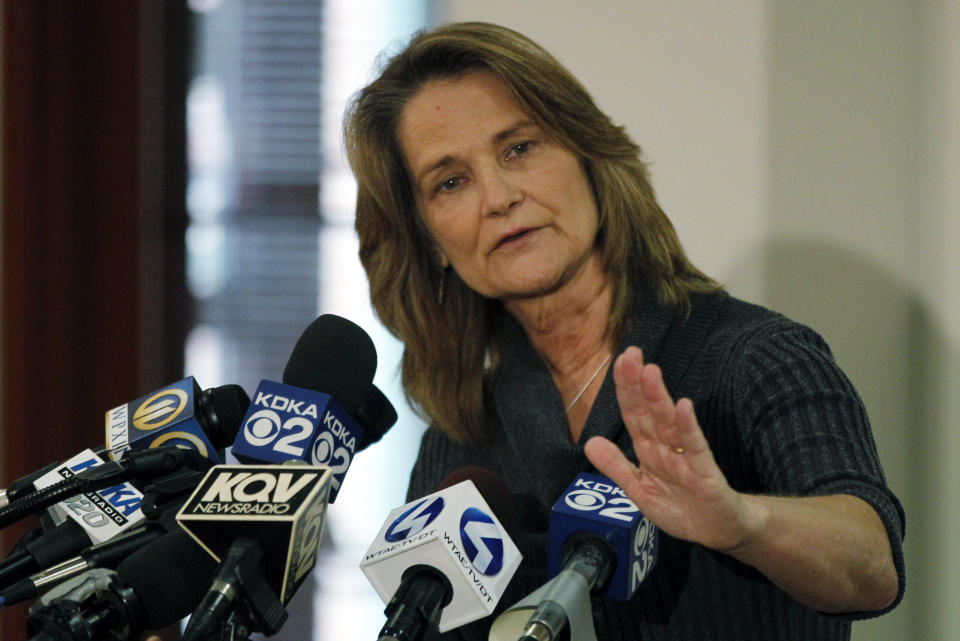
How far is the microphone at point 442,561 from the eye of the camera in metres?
0.95

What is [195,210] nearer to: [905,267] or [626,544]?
[905,267]

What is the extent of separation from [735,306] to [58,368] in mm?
2294

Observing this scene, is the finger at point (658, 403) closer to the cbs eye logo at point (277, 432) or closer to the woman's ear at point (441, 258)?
the cbs eye logo at point (277, 432)

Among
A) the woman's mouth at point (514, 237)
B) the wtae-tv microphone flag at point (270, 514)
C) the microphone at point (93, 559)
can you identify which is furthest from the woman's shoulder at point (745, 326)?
the microphone at point (93, 559)

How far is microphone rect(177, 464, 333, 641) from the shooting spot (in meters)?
0.85

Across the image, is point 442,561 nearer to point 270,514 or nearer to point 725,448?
point 270,514

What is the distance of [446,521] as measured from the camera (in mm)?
1044

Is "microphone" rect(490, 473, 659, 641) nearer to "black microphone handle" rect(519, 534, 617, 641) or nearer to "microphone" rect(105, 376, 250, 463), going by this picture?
"black microphone handle" rect(519, 534, 617, 641)

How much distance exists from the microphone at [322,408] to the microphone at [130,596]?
0.19 metres

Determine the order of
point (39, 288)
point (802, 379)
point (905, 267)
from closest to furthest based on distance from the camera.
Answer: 1. point (802, 379)
2. point (905, 267)
3. point (39, 288)

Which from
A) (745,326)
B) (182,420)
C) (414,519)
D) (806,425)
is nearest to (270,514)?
(414,519)

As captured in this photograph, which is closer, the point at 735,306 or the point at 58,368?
the point at 735,306

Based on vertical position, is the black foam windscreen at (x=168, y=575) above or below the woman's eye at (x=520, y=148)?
below

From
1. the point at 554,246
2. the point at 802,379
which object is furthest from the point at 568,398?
the point at 802,379
